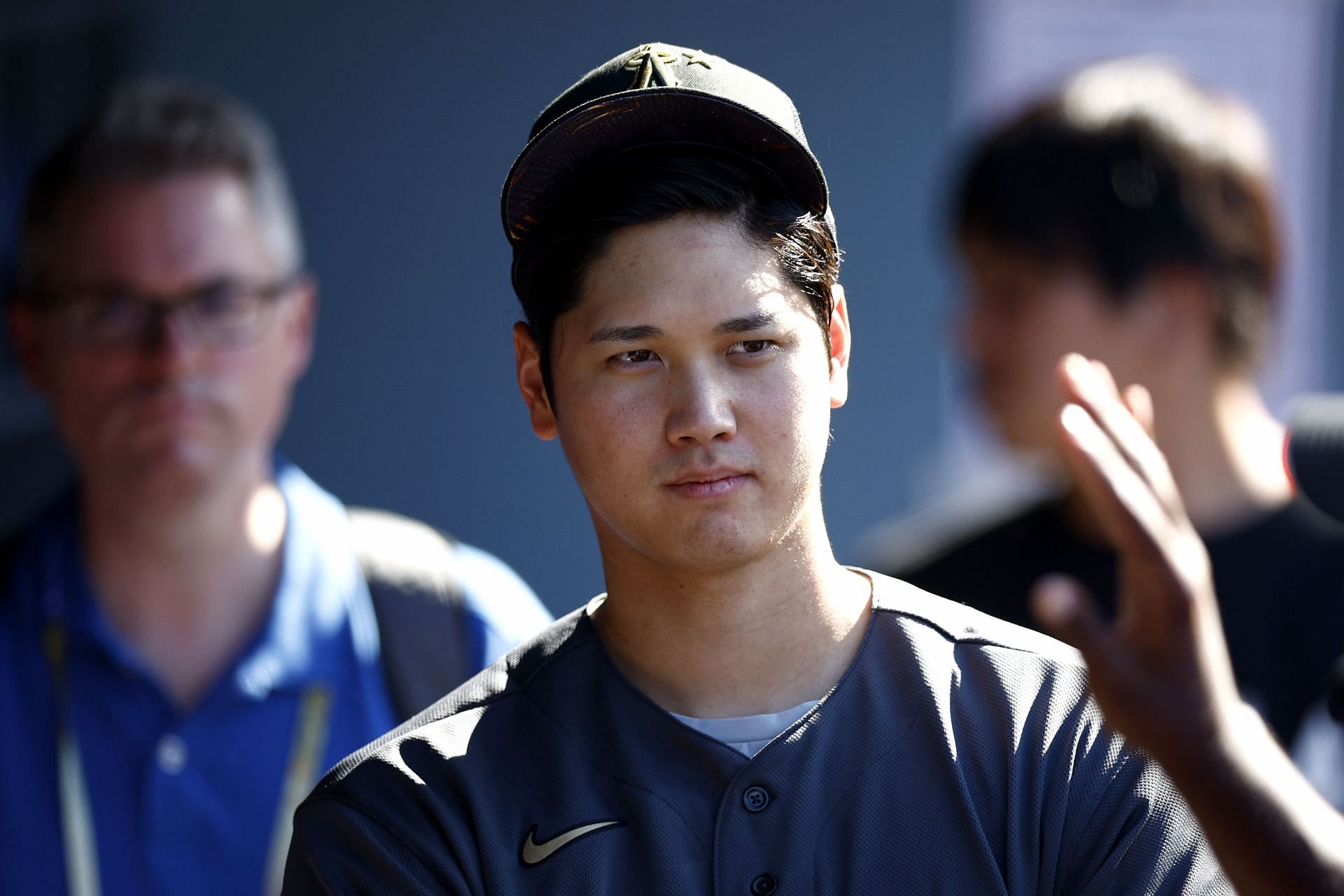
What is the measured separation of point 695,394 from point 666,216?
21cm

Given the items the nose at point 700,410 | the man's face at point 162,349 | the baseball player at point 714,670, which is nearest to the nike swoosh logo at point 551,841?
the baseball player at point 714,670

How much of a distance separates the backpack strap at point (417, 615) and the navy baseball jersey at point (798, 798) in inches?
30.8

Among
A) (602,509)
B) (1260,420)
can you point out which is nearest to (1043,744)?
(602,509)

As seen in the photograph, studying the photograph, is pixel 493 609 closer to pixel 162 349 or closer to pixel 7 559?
pixel 162 349

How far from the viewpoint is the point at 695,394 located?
5.71 feet

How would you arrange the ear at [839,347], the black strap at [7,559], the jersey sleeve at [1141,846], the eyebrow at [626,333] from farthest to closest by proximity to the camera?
the black strap at [7,559]
the ear at [839,347]
the eyebrow at [626,333]
the jersey sleeve at [1141,846]

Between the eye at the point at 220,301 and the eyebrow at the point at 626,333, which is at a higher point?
the eye at the point at 220,301

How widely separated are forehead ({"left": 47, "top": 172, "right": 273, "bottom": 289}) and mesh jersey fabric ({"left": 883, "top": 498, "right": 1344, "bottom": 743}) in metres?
1.53

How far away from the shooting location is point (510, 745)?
1.83 m

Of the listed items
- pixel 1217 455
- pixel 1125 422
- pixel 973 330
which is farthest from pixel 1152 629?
pixel 973 330

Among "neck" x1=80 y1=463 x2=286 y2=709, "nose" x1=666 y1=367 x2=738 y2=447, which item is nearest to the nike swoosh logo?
"nose" x1=666 y1=367 x2=738 y2=447

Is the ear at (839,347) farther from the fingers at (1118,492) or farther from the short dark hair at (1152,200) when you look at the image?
the short dark hair at (1152,200)

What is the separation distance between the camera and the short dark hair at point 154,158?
3.07m

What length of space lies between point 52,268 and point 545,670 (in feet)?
5.38
